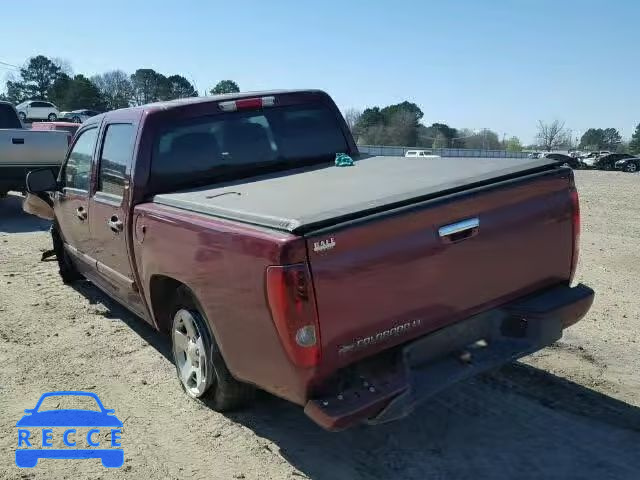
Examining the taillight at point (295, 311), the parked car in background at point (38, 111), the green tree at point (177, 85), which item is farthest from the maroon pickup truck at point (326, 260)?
the green tree at point (177, 85)

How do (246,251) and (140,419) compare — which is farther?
(140,419)

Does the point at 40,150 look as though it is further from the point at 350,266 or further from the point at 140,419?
the point at 350,266

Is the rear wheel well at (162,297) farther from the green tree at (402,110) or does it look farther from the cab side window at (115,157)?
the green tree at (402,110)

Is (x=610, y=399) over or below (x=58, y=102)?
below

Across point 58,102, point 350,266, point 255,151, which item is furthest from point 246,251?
point 58,102

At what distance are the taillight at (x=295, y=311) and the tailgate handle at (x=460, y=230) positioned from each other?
80cm

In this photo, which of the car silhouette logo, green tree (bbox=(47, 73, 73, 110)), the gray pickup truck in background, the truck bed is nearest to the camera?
the truck bed

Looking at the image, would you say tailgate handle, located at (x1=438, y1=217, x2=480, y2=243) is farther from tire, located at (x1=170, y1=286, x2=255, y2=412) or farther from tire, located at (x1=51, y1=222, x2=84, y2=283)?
tire, located at (x1=51, y1=222, x2=84, y2=283)

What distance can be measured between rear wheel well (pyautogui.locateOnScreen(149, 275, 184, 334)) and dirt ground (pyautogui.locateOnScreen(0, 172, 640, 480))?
48 cm

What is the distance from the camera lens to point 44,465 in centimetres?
332

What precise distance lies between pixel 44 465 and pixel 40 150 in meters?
9.61

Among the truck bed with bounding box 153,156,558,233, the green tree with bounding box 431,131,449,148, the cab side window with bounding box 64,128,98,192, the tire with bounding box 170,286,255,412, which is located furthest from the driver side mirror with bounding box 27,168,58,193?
the green tree with bounding box 431,131,449,148

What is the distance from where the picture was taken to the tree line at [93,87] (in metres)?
67.8

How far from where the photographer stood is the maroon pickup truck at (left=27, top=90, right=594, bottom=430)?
8.84 feet
